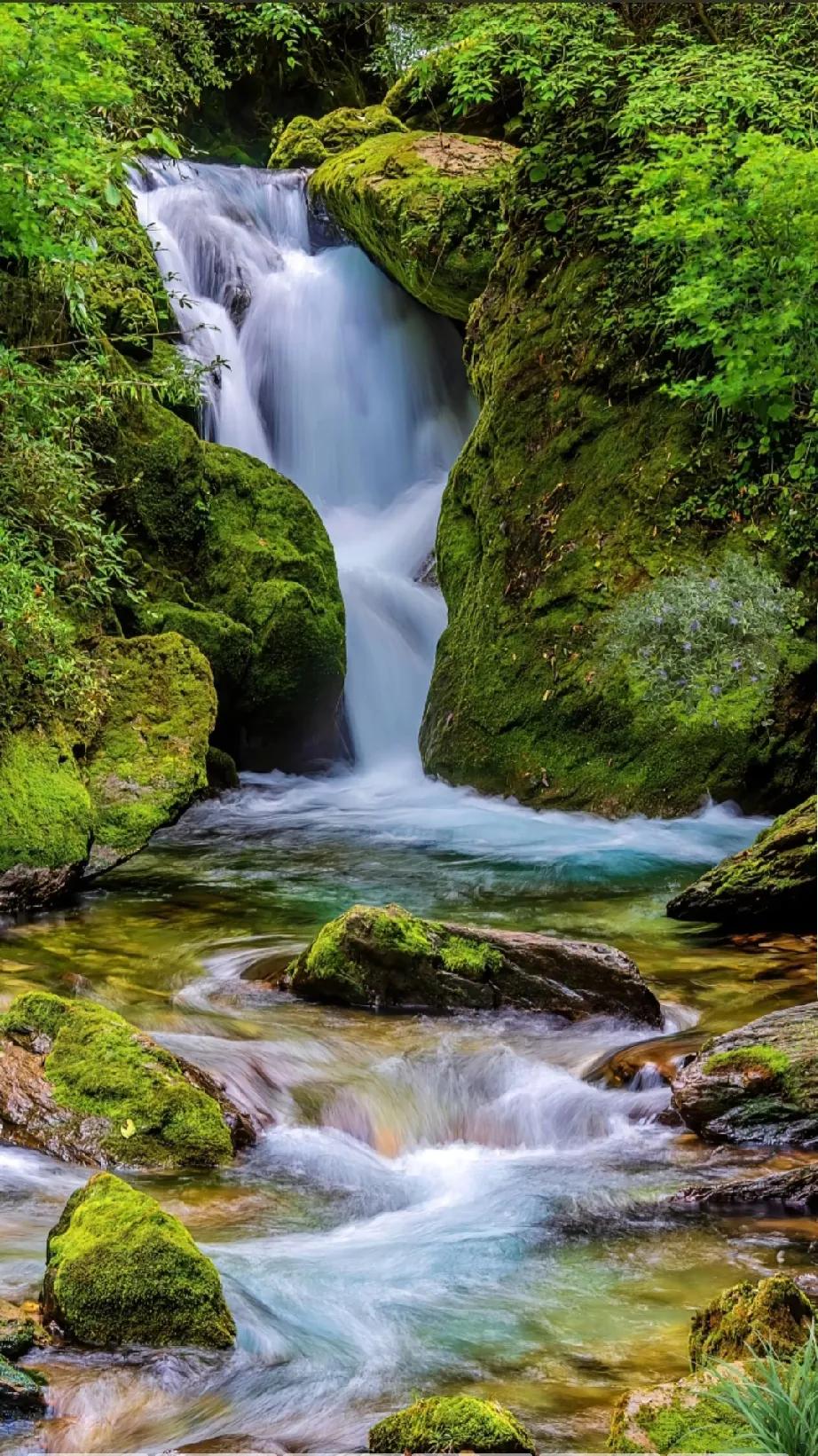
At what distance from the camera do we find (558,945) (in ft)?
22.4

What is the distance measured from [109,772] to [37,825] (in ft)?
3.08

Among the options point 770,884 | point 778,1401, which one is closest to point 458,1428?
point 778,1401

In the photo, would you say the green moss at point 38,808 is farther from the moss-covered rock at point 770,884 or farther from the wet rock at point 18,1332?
the wet rock at point 18,1332

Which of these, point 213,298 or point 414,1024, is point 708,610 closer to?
point 414,1024

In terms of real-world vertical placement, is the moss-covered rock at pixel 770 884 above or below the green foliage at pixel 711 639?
below

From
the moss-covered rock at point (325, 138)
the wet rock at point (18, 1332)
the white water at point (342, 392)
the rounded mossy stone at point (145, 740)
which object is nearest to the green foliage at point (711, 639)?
the white water at point (342, 392)

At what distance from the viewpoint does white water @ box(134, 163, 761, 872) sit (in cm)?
1477

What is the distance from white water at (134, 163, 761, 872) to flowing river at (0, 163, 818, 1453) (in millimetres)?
1557

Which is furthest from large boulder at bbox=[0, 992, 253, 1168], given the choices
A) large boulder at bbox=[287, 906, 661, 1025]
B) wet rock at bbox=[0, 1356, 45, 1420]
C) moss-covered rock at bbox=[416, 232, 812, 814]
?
moss-covered rock at bbox=[416, 232, 812, 814]

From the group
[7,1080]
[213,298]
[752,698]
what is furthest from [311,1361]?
[213,298]

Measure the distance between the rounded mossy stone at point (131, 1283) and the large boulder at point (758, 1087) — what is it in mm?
2295

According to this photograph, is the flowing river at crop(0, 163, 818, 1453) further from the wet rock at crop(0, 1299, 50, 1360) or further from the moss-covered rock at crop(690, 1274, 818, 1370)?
the moss-covered rock at crop(690, 1274, 818, 1370)

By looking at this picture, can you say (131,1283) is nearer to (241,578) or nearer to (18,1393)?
(18,1393)

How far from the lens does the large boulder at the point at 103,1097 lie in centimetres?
509
